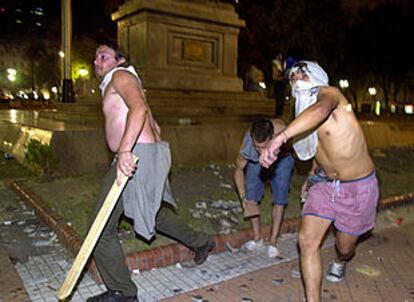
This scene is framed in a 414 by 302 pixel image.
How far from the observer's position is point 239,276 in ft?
13.9

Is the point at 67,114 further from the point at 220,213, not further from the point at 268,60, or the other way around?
the point at 268,60

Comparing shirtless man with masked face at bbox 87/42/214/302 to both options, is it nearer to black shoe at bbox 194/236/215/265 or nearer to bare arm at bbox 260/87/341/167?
black shoe at bbox 194/236/215/265

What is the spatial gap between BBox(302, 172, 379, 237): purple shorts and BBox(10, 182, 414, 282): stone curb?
1582 mm

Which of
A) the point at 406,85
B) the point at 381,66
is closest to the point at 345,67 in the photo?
the point at 381,66

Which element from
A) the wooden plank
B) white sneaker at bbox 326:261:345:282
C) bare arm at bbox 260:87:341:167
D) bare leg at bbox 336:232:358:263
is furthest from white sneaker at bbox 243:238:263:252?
bare arm at bbox 260:87:341:167

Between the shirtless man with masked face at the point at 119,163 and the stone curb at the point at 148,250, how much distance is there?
24.6 inches

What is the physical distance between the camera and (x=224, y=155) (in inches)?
349

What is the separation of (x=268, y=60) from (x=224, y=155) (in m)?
22.9

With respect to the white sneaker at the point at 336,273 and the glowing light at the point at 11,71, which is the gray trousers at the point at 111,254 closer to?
the white sneaker at the point at 336,273

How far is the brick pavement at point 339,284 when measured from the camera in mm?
3822

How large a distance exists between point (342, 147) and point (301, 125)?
2.39 feet

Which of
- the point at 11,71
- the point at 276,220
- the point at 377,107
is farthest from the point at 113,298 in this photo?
the point at 11,71

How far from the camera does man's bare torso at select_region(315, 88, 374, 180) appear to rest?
10.6ft

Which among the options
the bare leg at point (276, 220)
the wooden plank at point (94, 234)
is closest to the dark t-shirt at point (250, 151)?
the bare leg at point (276, 220)
